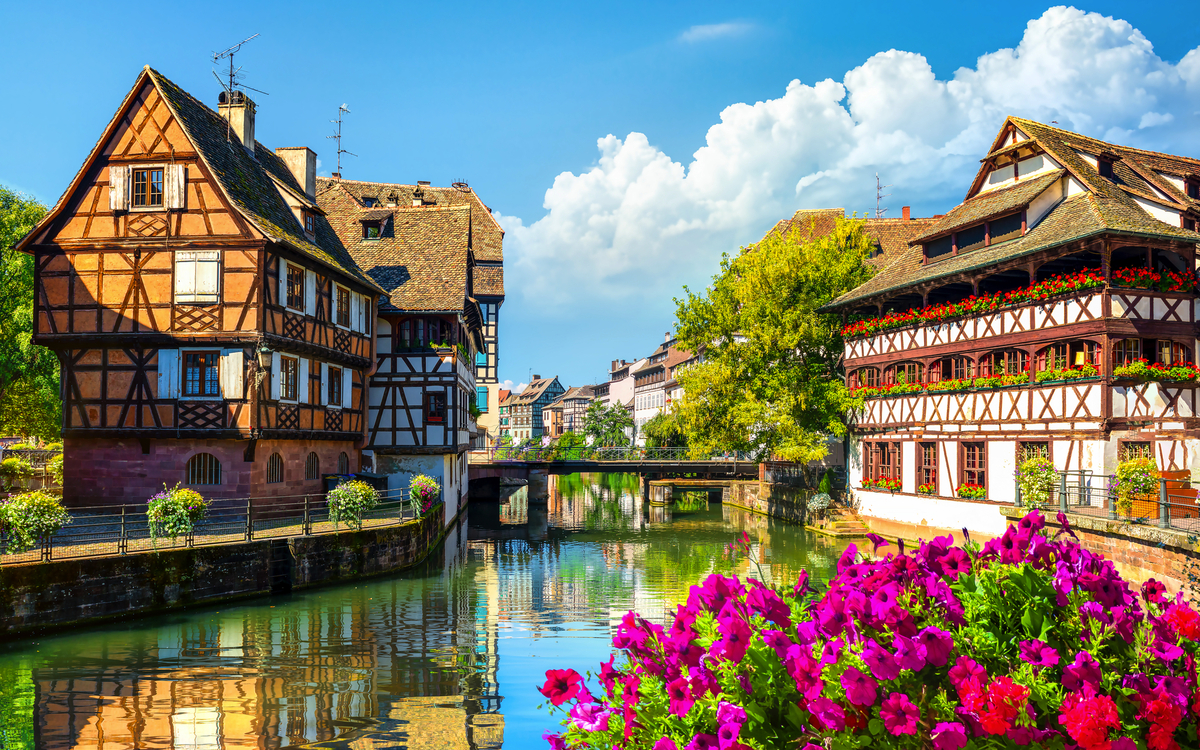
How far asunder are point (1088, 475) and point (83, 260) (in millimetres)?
28166

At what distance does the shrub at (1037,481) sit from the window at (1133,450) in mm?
1752

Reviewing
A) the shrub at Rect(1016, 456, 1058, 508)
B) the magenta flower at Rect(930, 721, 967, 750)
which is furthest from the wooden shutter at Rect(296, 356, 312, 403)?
the magenta flower at Rect(930, 721, 967, 750)

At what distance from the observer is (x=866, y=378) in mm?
34531

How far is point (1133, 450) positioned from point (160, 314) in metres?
26.7

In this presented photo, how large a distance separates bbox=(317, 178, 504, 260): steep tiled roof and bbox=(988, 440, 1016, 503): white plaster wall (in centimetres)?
3448

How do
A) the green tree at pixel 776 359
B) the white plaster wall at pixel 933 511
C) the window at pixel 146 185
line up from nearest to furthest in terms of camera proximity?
the window at pixel 146 185, the white plaster wall at pixel 933 511, the green tree at pixel 776 359

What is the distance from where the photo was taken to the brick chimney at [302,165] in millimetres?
34531

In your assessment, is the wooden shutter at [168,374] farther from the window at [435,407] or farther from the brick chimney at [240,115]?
the window at [435,407]

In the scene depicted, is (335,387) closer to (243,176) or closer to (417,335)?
(417,335)

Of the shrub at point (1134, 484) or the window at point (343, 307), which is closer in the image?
the shrub at point (1134, 484)

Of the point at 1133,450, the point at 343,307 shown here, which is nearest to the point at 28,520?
the point at 343,307

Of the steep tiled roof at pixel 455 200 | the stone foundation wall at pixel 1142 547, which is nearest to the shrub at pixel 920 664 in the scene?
the stone foundation wall at pixel 1142 547

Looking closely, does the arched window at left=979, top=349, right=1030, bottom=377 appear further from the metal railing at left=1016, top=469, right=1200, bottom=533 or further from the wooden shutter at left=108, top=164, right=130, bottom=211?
the wooden shutter at left=108, top=164, right=130, bottom=211

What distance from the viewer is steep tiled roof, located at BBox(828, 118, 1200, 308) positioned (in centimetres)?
2405
